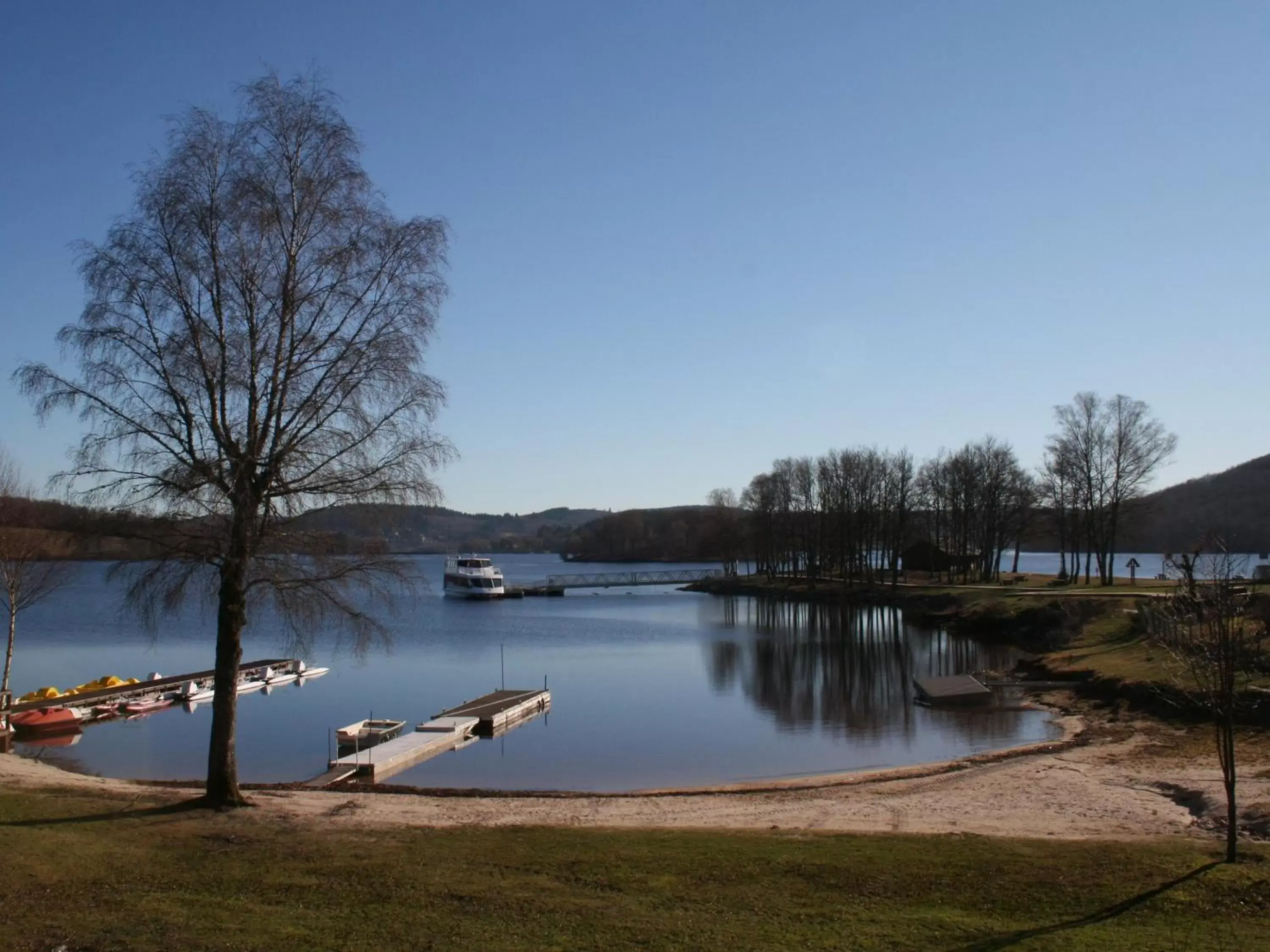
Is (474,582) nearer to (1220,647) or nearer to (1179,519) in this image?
(1179,519)

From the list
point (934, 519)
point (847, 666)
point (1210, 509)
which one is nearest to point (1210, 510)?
point (1210, 509)

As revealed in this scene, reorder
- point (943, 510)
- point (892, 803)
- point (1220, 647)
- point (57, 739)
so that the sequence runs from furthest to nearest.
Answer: point (943, 510)
point (57, 739)
point (892, 803)
point (1220, 647)

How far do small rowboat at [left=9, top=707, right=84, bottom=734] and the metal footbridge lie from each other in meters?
76.4

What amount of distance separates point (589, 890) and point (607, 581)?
375ft

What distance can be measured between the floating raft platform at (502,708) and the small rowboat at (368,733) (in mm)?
2110

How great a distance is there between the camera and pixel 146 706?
3572cm

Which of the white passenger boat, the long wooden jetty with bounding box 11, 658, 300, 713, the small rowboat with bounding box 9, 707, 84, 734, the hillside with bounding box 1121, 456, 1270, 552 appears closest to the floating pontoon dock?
the long wooden jetty with bounding box 11, 658, 300, 713

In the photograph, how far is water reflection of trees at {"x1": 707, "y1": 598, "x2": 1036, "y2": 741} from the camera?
110ft

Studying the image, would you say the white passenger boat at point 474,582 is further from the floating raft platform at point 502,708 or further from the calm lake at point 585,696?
the floating raft platform at point 502,708

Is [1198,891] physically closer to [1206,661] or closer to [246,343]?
[1206,661]

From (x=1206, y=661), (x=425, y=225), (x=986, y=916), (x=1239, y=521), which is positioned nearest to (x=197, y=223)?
(x=425, y=225)

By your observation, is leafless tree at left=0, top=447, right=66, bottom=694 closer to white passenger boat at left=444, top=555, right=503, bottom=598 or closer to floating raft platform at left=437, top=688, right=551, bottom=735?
floating raft platform at left=437, top=688, right=551, bottom=735

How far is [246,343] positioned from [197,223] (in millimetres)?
2042

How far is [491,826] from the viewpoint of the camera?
15492 millimetres
